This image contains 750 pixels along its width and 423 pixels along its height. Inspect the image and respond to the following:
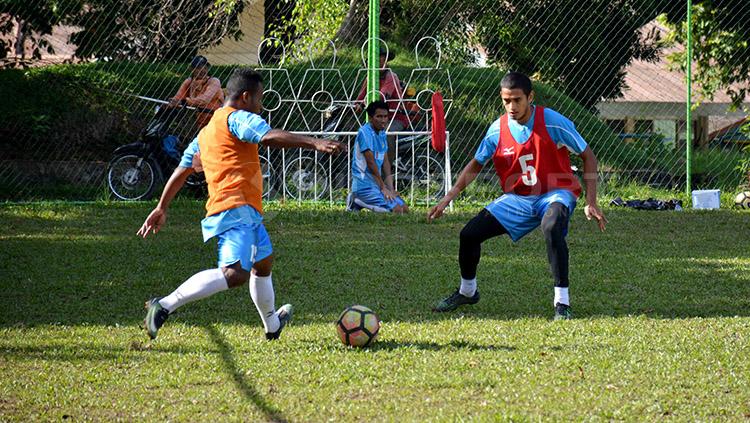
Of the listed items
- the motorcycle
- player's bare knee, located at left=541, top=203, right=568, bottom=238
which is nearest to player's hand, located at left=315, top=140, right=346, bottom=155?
player's bare knee, located at left=541, top=203, right=568, bottom=238

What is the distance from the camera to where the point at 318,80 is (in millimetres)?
14289

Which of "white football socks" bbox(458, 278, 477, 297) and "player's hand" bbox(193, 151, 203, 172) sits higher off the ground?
"player's hand" bbox(193, 151, 203, 172)

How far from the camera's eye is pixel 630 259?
878 cm

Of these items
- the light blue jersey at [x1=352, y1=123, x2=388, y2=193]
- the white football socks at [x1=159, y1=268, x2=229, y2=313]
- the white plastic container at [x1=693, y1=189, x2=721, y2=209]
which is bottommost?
the white plastic container at [x1=693, y1=189, x2=721, y2=209]

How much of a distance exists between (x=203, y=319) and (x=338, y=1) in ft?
29.2

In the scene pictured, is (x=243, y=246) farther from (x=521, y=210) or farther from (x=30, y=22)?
(x=30, y=22)

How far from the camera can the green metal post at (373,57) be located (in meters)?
12.3

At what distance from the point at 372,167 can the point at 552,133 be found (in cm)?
476

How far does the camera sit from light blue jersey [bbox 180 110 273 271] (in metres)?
5.42

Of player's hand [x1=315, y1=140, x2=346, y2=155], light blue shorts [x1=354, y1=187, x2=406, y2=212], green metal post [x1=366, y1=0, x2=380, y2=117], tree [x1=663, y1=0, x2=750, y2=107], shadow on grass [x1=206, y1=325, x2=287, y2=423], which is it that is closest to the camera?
shadow on grass [x1=206, y1=325, x2=287, y2=423]

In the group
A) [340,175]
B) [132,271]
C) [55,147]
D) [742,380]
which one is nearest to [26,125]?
[55,147]

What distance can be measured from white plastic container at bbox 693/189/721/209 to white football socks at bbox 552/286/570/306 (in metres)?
6.66

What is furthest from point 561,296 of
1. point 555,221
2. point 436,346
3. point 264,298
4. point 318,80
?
point 318,80

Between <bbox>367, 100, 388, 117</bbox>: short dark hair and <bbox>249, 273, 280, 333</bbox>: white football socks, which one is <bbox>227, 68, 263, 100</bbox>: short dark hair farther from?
<bbox>367, 100, 388, 117</bbox>: short dark hair
